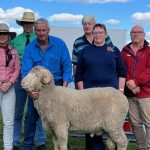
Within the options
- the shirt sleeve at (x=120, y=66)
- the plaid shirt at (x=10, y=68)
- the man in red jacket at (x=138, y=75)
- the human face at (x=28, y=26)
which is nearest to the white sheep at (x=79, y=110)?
the shirt sleeve at (x=120, y=66)

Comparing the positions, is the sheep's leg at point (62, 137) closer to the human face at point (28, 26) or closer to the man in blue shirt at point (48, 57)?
the man in blue shirt at point (48, 57)

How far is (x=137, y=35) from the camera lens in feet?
24.8

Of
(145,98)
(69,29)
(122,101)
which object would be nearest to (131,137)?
(145,98)

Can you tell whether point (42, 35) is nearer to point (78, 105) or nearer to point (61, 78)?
point (61, 78)

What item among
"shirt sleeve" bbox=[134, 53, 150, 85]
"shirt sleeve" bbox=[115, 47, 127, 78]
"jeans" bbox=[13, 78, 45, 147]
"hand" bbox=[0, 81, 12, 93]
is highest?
"shirt sleeve" bbox=[115, 47, 127, 78]

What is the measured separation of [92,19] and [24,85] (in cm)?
231

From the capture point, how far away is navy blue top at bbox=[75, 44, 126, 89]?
7070 millimetres

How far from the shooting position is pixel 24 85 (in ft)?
21.4

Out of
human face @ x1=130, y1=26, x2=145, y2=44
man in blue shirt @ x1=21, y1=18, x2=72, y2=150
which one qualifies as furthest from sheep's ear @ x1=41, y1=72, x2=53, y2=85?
human face @ x1=130, y1=26, x2=145, y2=44

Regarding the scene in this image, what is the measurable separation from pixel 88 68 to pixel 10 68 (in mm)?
1462

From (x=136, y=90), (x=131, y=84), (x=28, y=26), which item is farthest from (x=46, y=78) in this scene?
(x=28, y=26)

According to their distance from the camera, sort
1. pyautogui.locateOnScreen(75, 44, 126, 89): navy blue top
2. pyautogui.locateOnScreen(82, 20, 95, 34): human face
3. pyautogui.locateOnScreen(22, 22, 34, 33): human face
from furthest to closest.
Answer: pyautogui.locateOnScreen(22, 22, 34, 33): human face < pyautogui.locateOnScreen(82, 20, 95, 34): human face < pyautogui.locateOnScreen(75, 44, 126, 89): navy blue top

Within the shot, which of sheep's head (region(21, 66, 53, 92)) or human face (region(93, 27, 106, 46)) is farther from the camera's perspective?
human face (region(93, 27, 106, 46))

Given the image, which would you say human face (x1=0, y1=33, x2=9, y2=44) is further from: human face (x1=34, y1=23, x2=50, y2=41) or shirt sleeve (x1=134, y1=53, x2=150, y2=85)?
shirt sleeve (x1=134, y1=53, x2=150, y2=85)
